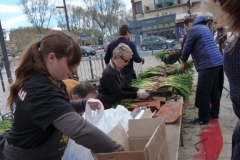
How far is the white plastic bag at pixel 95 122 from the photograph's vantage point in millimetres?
1686

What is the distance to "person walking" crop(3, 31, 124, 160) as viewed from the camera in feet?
4.14

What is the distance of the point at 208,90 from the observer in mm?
4273

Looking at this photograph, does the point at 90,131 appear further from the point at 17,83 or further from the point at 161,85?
the point at 161,85

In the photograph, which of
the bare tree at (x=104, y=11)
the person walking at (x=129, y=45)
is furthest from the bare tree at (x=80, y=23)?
the person walking at (x=129, y=45)

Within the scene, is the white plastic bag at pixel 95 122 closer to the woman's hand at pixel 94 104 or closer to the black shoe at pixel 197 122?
the woman's hand at pixel 94 104

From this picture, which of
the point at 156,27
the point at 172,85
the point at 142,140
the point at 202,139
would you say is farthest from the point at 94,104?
the point at 156,27

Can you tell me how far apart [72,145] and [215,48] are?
3144 millimetres

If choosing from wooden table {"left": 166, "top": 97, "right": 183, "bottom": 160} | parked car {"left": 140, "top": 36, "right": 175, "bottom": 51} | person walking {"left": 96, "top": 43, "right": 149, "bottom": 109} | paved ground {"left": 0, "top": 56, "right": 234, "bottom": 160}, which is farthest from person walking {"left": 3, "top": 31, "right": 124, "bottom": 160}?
parked car {"left": 140, "top": 36, "right": 175, "bottom": 51}

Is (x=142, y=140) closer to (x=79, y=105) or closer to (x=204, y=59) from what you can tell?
(x=79, y=105)

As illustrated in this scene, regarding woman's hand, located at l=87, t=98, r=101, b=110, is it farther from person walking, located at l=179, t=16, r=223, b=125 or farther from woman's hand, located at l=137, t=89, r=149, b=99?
person walking, located at l=179, t=16, r=223, b=125

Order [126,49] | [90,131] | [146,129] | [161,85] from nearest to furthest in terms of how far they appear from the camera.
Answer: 1. [90,131]
2. [146,129]
3. [126,49]
4. [161,85]

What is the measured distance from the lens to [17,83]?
57.6 inches

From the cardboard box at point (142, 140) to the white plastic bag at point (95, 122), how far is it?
0.19 metres

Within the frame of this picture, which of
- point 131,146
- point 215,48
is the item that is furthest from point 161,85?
point 131,146
